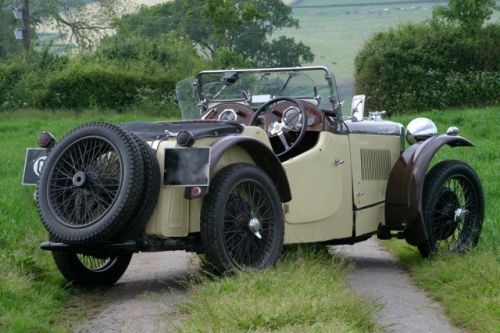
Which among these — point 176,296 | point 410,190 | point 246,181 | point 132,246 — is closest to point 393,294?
point 246,181

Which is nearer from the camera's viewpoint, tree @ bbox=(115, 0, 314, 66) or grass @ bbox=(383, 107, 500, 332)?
grass @ bbox=(383, 107, 500, 332)

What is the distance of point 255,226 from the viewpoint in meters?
7.75

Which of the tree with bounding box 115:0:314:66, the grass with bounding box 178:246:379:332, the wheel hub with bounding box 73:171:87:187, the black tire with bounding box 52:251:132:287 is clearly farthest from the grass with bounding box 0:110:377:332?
the tree with bounding box 115:0:314:66

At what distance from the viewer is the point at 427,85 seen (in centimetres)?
3053

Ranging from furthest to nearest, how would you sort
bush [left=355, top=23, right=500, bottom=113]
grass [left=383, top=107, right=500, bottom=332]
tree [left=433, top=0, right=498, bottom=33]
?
tree [left=433, top=0, right=498, bottom=33], bush [left=355, top=23, right=500, bottom=113], grass [left=383, top=107, right=500, bottom=332]

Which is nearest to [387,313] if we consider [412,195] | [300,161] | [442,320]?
[442,320]

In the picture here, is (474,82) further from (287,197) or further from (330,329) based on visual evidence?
(330,329)

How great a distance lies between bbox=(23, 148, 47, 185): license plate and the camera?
8.20m

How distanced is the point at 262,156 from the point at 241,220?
59cm

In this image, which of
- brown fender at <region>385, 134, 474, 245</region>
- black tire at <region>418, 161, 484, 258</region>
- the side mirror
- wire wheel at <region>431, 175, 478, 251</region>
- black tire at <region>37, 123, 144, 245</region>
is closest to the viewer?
black tire at <region>37, 123, 144, 245</region>

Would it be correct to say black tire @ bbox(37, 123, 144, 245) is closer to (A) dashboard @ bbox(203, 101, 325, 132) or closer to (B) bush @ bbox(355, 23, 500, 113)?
(A) dashboard @ bbox(203, 101, 325, 132)

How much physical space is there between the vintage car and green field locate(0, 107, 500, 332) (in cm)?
30

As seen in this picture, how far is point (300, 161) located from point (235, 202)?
112 cm

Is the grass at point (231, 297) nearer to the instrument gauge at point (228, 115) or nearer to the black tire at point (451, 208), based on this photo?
the black tire at point (451, 208)
